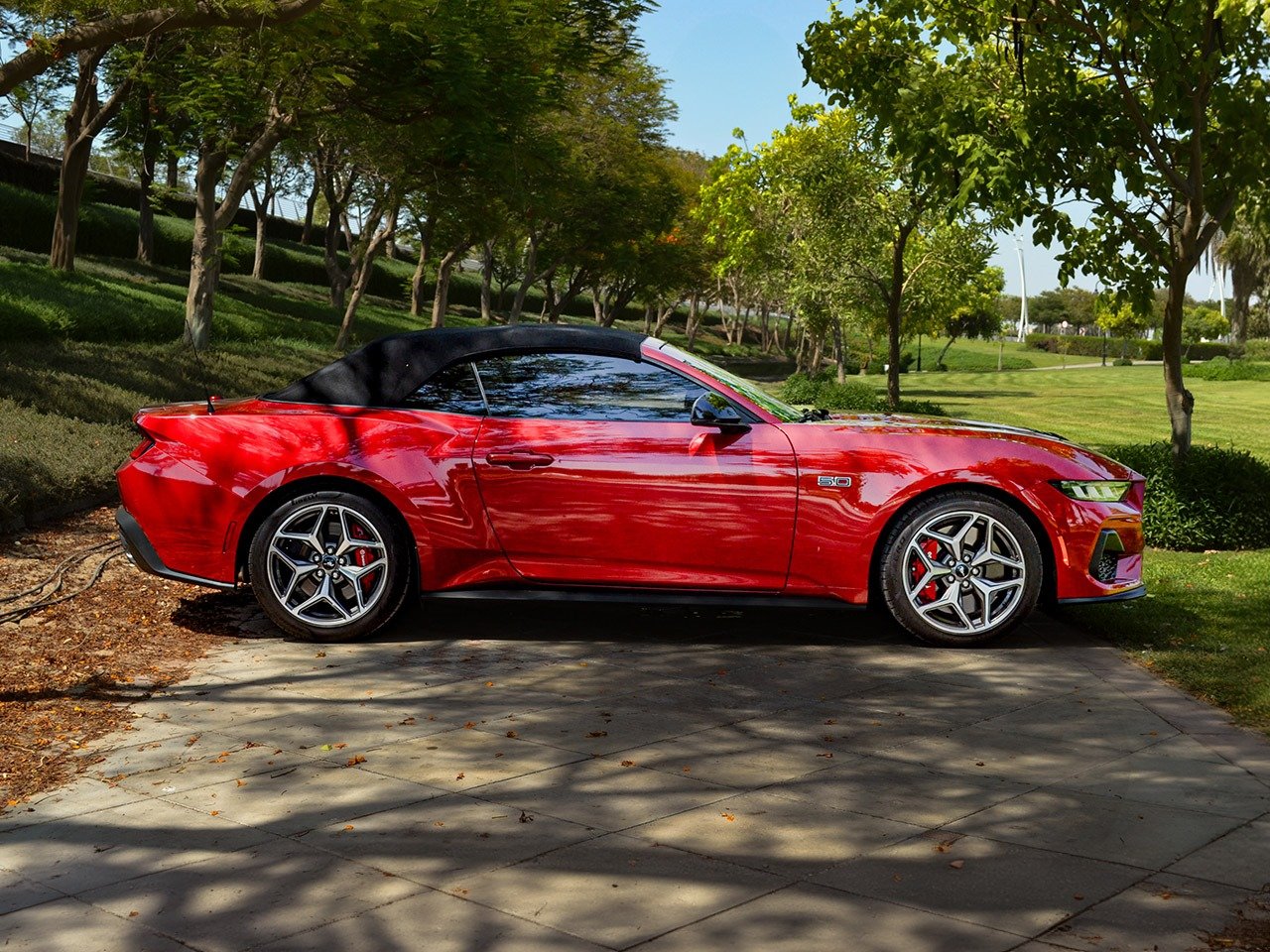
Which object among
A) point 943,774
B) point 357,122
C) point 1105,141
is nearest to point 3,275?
point 357,122

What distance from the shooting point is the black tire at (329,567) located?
6.84 metres

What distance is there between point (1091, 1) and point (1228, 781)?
7786mm

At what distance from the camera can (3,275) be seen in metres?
20.6

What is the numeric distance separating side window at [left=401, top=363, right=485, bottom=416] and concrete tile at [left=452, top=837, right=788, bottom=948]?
3296 mm

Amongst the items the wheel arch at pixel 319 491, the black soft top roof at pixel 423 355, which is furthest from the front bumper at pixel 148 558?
the black soft top roof at pixel 423 355

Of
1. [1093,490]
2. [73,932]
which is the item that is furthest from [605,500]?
[73,932]

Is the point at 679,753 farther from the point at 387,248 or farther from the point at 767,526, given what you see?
the point at 387,248

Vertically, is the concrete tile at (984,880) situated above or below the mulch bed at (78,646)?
above

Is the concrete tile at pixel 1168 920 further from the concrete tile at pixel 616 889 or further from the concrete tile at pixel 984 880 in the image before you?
the concrete tile at pixel 616 889

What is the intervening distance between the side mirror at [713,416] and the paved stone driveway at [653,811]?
1128 millimetres

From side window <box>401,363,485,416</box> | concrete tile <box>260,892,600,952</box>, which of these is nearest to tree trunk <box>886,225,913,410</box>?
side window <box>401,363,485,416</box>

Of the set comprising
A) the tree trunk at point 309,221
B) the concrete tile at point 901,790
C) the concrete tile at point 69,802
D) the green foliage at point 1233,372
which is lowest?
the concrete tile at point 69,802

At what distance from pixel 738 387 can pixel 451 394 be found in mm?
1454

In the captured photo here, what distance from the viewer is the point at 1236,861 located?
3963 millimetres
